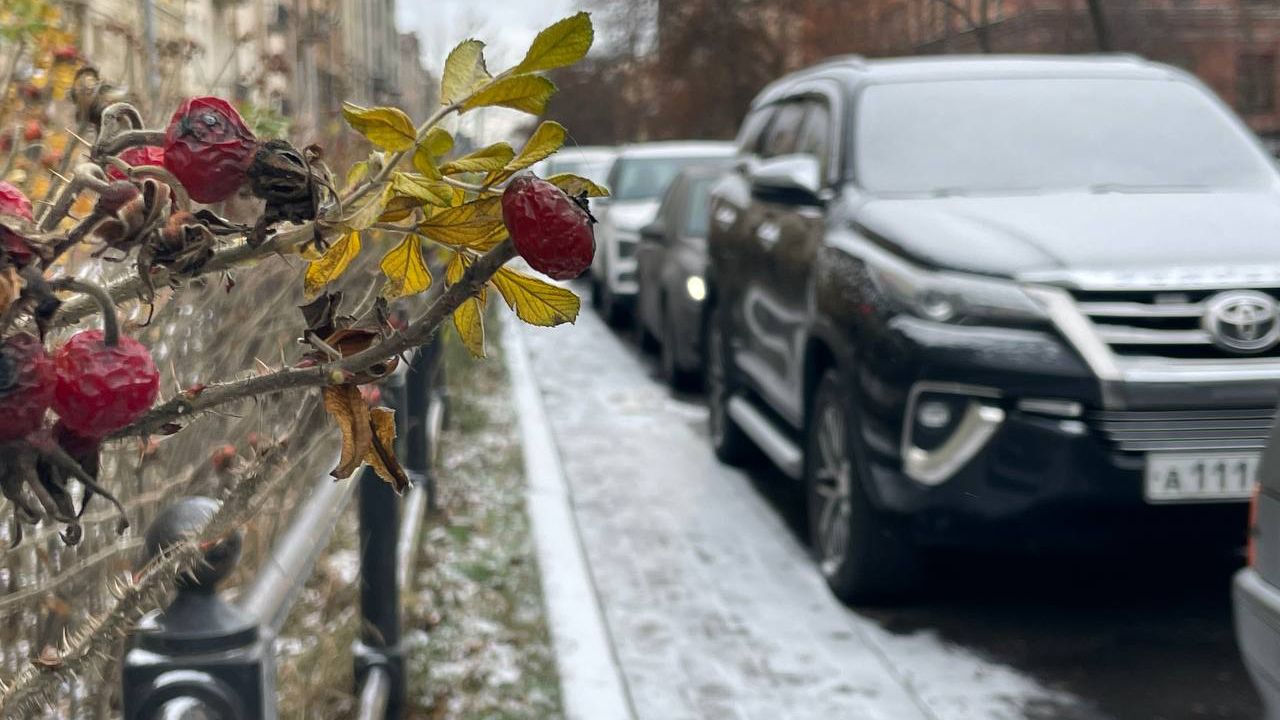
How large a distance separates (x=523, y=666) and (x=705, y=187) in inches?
252

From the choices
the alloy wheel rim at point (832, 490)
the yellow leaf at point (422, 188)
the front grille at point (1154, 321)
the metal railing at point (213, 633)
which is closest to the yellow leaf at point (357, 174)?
the yellow leaf at point (422, 188)

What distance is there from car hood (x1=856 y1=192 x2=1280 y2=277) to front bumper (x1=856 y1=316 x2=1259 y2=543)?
0.85 ft

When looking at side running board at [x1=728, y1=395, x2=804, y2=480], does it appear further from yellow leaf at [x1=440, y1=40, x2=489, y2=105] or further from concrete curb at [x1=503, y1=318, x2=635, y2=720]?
yellow leaf at [x1=440, y1=40, x2=489, y2=105]

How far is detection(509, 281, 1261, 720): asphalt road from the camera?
Result: 416 cm

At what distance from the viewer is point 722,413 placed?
299 inches

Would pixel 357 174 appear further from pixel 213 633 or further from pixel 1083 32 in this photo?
pixel 1083 32

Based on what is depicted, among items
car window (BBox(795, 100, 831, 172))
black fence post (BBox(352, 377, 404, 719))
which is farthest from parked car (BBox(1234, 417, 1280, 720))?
car window (BBox(795, 100, 831, 172))

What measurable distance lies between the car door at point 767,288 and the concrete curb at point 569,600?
98 cm

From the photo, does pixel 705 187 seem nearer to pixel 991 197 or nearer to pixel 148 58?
pixel 991 197

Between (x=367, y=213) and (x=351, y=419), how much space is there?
0.13 metres

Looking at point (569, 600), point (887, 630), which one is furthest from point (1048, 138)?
point (569, 600)

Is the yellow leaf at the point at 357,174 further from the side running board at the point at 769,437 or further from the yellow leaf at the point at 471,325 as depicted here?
the side running board at the point at 769,437

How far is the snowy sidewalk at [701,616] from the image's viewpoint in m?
4.18

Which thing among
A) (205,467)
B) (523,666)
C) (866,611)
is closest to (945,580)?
Result: (866,611)
